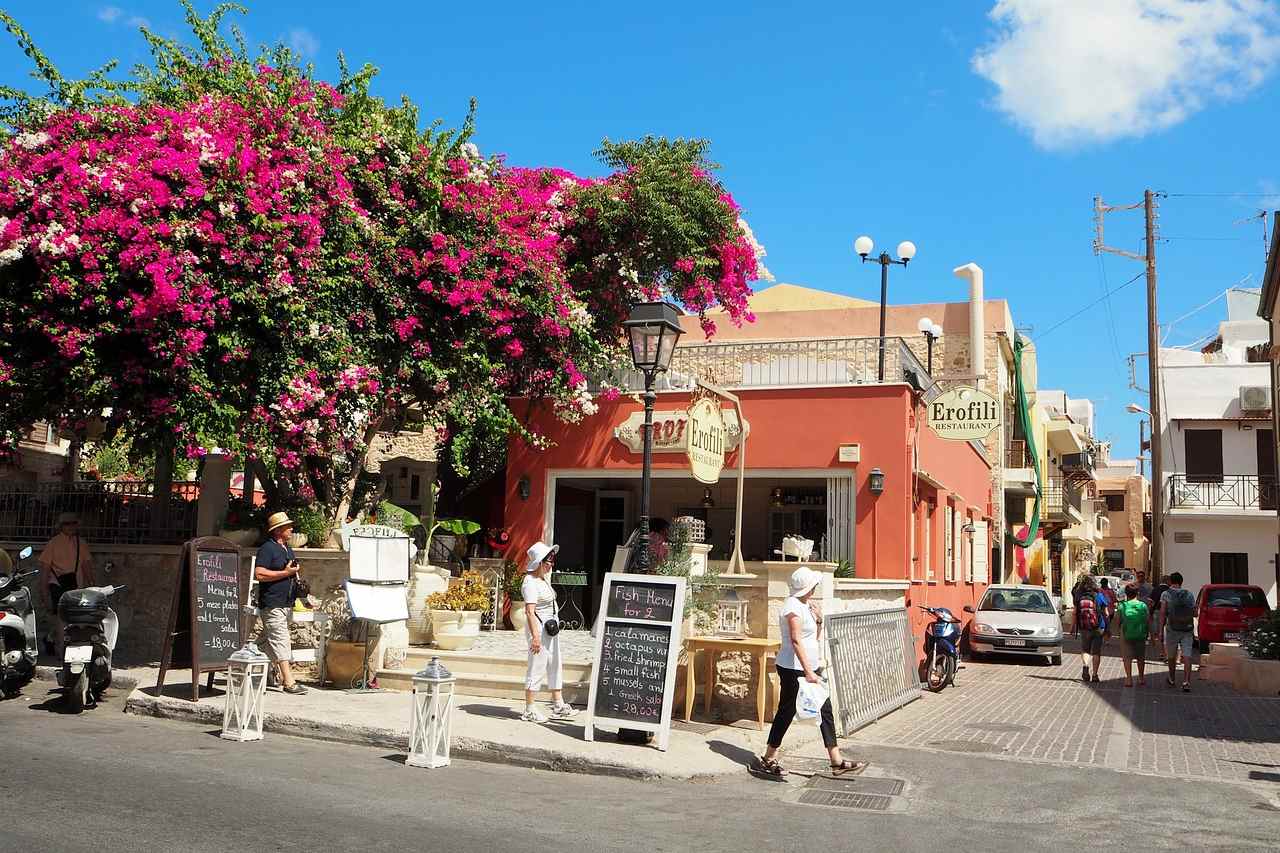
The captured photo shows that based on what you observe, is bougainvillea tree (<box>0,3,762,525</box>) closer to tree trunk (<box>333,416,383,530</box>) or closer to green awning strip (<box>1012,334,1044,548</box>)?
tree trunk (<box>333,416,383,530</box>)

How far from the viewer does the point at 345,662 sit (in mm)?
11695

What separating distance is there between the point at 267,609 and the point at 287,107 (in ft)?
19.8

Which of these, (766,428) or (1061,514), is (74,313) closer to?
(766,428)

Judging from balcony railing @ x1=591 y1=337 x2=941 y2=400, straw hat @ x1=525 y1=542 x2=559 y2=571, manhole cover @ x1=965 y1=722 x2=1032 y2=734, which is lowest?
manhole cover @ x1=965 y1=722 x2=1032 y2=734

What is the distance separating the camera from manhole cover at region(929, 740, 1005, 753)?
10273 mm

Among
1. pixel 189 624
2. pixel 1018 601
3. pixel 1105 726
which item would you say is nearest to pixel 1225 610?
pixel 1018 601

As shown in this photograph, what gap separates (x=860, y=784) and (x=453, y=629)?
226 inches

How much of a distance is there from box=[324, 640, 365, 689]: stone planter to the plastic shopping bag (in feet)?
17.7

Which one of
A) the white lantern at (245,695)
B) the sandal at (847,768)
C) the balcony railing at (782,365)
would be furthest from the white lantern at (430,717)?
the balcony railing at (782,365)

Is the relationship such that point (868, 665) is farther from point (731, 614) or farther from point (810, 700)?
point (810, 700)

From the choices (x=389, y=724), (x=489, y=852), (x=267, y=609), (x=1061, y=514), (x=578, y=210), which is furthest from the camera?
(x=1061, y=514)

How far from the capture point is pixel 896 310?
28.5m

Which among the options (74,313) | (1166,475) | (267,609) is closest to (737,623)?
(267,609)

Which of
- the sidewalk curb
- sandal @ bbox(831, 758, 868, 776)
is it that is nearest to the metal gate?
sandal @ bbox(831, 758, 868, 776)
